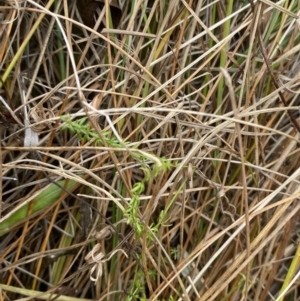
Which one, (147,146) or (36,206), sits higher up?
(147,146)

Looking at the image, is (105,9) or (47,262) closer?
(105,9)

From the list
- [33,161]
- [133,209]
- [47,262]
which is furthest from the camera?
[47,262]

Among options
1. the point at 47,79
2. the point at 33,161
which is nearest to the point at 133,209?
the point at 33,161

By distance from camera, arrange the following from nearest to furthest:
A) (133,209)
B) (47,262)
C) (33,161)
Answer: (133,209) → (33,161) → (47,262)

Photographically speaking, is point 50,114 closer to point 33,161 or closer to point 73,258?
point 33,161
